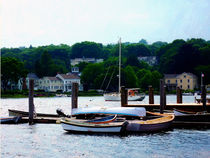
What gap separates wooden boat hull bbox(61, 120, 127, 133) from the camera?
36312mm

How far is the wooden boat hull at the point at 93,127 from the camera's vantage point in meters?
36.3

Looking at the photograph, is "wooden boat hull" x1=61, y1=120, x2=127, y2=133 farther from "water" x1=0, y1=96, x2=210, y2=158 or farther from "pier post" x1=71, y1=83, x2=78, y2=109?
"pier post" x1=71, y1=83, x2=78, y2=109

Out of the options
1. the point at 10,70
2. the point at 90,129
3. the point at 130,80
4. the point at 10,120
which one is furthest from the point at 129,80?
the point at 90,129

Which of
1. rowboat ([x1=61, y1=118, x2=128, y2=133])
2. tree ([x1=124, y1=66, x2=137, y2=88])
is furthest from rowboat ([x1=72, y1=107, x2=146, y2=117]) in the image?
tree ([x1=124, y1=66, x2=137, y2=88])

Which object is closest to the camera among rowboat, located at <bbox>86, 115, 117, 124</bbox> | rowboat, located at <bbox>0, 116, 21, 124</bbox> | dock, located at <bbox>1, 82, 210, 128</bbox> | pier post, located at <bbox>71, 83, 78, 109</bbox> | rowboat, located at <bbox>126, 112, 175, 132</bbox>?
rowboat, located at <bbox>126, 112, 175, 132</bbox>

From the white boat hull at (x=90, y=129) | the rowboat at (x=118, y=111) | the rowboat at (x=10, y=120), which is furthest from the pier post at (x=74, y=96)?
the rowboat at (x=10, y=120)

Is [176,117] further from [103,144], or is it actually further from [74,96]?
[103,144]

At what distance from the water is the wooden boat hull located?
53 cm

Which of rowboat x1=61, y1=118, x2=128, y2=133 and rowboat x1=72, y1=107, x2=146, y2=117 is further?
rowboat x1=72, y1=107, x2=146, y2=117

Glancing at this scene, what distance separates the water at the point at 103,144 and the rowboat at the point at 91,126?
0.54 m

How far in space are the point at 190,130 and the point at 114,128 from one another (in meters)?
7.89

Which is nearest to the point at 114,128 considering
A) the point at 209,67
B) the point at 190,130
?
the point at 190,130

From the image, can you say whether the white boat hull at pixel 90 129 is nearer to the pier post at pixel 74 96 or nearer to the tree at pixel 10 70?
the pier post at pixel 74 96

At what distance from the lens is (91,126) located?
37031mm
